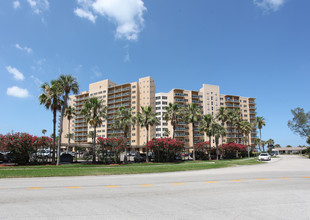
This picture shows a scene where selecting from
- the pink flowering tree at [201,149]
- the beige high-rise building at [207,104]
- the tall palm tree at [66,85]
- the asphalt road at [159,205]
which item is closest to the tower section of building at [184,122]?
the beige high-rise building at [207,104]

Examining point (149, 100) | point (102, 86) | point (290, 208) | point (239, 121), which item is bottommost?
point (290, 208)

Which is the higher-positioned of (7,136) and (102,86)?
(102,86)

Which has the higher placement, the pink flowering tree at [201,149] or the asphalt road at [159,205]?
the asphalt road at [159,205]

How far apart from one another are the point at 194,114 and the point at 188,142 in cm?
4705

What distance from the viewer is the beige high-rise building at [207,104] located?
3698 inches

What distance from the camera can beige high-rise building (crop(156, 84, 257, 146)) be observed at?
93.9 m

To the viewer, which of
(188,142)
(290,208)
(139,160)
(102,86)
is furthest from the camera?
(102,86)

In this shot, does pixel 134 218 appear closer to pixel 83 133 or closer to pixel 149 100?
pixel 149 100

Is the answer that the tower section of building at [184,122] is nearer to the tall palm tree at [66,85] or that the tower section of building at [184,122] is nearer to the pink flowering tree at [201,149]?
the pink flowering tree at [201,149]

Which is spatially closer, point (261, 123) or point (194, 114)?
point (194, 114)

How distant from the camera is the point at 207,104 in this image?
102 metres

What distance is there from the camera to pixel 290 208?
6.80m

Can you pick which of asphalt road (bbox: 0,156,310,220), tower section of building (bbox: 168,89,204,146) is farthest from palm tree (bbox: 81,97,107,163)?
tower section of building (bbox: 168,89,204,146)

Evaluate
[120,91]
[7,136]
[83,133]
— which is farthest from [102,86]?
[7,136]
